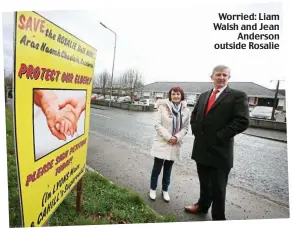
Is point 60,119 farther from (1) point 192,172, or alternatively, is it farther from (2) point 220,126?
(1) point 192,172

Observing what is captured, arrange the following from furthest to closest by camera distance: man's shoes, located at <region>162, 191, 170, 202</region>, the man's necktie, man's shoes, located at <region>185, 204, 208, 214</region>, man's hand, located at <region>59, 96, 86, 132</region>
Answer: man's shoes, located at <region>162, 191, 170, 202</region> → man's shoes, located at <region>185, 204, 208, 214</region> → the man's necktie → man's hand, located at <region>59, 96, 86, 132</region>

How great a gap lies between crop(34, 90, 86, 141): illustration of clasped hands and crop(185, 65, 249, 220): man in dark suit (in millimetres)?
1091

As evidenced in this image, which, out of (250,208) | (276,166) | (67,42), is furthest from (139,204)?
(276,166)

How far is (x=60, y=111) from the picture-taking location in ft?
5.22

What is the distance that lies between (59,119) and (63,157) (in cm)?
33

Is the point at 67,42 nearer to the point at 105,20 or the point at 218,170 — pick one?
the point at 105,20

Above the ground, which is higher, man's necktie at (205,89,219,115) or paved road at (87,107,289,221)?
man's necktie at (205,89,219,115)

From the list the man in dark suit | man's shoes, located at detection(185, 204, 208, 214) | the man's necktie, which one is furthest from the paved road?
the man's necktie

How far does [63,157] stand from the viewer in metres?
1.73

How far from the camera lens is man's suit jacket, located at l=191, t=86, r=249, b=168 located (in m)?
1.85

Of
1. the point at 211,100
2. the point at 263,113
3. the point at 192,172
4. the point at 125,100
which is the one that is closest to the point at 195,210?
the point at 192,172

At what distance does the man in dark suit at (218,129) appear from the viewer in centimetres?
186

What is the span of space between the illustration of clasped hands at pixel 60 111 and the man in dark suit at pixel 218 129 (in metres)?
1.09

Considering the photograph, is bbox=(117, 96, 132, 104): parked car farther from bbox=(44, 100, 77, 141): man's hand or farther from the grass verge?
bbox=(44, 100, 77, 141): man's hand
